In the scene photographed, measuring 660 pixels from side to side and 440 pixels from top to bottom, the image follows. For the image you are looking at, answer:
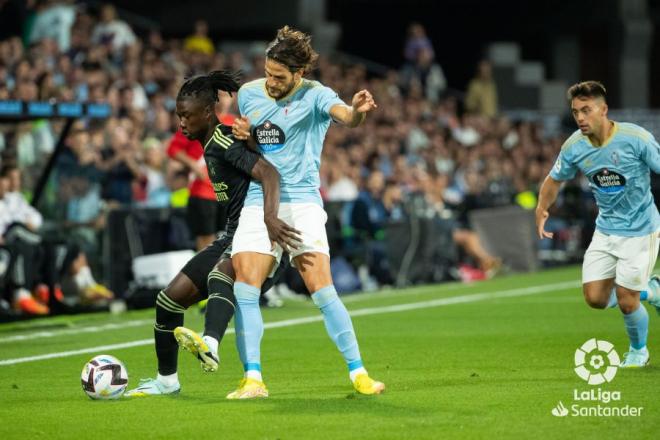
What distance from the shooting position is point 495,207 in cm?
2259

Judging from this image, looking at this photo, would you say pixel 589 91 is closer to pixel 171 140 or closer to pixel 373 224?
pixel 171 140

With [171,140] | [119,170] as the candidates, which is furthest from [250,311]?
[119,170]

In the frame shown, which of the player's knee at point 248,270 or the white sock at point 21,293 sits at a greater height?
the player's knee at point 248,270

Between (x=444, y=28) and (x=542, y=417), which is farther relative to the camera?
(x=444, y=28)

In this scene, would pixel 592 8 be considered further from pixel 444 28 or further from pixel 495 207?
pixel 495 207

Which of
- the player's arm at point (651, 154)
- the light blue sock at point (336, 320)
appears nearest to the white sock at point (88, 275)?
the light blue sock at point (336, 320)

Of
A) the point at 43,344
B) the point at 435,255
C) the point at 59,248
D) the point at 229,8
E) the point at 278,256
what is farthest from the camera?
the point at 229,8

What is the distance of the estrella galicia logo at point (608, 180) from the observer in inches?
380

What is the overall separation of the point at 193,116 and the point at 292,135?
74 centimetres

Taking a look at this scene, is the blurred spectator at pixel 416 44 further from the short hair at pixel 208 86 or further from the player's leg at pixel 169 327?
the player's leg at pixel 169 327

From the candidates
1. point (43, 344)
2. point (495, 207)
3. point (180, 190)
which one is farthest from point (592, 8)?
point (43, 344)

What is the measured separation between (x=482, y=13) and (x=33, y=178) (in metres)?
22.3

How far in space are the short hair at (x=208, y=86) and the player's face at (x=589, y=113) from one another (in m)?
2.57

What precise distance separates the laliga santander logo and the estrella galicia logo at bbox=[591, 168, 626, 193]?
1.23 m
